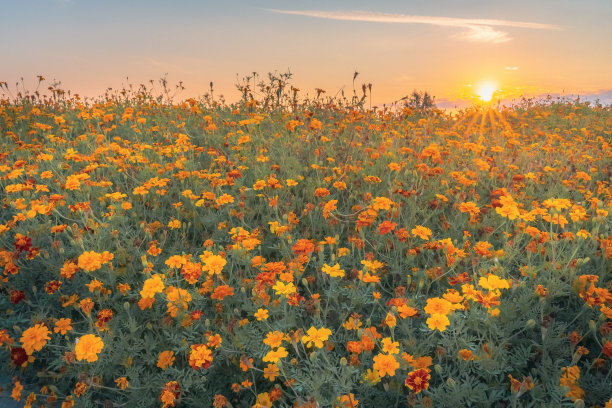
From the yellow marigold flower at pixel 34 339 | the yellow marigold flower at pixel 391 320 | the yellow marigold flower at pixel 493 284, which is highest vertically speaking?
the yellow marigold flower at pixel 493 284

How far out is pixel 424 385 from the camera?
1.74 m

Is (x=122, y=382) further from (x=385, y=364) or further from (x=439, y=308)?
(x=439, y=308)

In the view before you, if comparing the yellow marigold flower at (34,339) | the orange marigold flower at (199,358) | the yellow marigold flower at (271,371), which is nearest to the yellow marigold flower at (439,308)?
the yellow marigold flower at (271,371)

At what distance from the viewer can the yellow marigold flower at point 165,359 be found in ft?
7.03

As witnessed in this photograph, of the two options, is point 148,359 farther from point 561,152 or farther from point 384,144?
point 561,152

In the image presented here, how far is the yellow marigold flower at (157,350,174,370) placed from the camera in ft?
7.03

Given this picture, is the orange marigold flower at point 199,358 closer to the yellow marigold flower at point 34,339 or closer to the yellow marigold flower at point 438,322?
the yellow marigold flower at point 34,339

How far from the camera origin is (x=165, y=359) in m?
2.17

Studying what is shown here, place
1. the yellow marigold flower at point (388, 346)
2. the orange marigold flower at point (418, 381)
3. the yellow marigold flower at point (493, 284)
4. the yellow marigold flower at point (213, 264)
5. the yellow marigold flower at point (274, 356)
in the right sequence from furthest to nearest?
the yellow marigold flower at point (213, 264) → the yellow marigold flower at point (493, 284) → the yellow marigold flower at point (388, 346) → the yellow marigold flower at point (274, 356) → the orange marigold flower at point (418, 381)

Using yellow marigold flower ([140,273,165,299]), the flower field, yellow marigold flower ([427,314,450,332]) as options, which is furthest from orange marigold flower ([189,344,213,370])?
yellow marigold flower ([427,314,450,332])

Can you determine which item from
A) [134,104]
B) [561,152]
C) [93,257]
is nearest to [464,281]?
[93,257]

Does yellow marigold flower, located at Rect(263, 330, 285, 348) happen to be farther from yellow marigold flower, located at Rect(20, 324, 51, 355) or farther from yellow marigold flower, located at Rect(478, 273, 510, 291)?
yellow marigold flower, located at Rect(20, 324, 51, 355)

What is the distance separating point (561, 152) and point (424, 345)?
5.61 metres

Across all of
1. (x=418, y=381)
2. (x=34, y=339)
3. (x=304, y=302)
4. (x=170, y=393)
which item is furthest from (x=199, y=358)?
(x=418, y=381)
